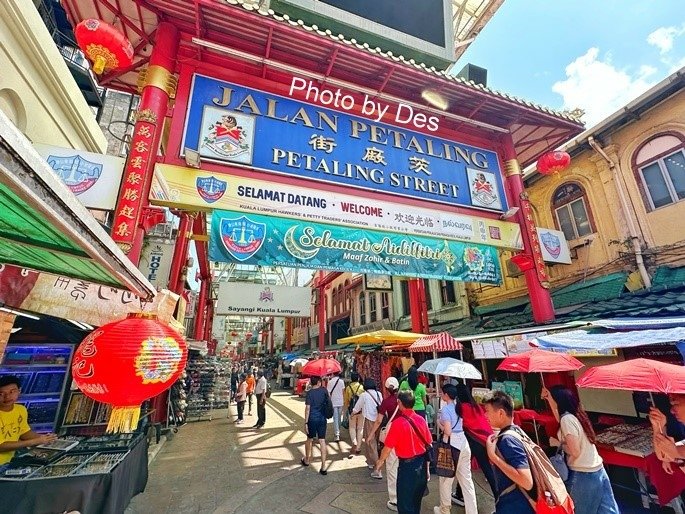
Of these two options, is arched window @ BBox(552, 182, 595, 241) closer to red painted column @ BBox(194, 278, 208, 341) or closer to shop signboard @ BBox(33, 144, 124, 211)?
shop signboard @ BBox(33, 144, 124, 211)

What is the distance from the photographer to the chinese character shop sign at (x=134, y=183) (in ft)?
17.2

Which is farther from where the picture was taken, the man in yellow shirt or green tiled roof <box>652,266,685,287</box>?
green tiled roof <box>652,266,685,287</box>

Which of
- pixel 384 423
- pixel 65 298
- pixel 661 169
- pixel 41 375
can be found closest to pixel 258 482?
pixel 384 423

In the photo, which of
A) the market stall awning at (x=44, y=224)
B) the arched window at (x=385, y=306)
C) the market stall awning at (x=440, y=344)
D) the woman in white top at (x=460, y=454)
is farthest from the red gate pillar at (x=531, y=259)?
the arched window at (x=385, y=306)

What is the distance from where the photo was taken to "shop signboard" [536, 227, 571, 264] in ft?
29.2

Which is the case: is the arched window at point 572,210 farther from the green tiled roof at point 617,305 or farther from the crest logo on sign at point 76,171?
the crest logo on sign at point 76,171

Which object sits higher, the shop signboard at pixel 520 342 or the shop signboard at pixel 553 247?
the shop signboard at pixel 553 247

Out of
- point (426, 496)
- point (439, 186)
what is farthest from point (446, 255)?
point (426, 496)

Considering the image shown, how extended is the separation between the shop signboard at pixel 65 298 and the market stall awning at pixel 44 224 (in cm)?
121

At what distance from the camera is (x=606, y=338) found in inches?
225

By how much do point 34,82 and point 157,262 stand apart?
707 cm

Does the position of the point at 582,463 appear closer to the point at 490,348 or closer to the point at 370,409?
the point at 370,409

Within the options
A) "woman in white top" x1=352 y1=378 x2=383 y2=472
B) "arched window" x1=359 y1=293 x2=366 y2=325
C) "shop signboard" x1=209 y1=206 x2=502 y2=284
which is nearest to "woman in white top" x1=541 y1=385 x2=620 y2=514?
"shop signboard" x1=209 y1=206 x2=502 y2=284

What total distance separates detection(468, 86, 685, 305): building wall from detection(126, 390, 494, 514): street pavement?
720 centimetres
